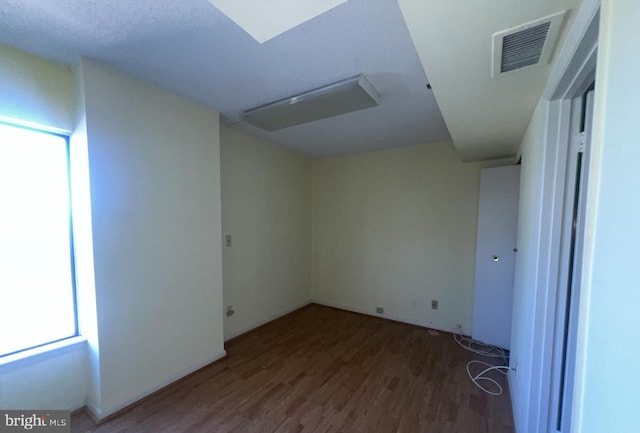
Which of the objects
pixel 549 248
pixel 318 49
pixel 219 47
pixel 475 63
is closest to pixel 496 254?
pixel 549 248

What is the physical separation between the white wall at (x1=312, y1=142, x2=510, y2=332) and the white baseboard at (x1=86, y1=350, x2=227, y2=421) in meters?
2.14

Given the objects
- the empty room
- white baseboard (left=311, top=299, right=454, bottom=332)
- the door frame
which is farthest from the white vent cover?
white baseboard (left=311, top=299, right=454, bottom=332)

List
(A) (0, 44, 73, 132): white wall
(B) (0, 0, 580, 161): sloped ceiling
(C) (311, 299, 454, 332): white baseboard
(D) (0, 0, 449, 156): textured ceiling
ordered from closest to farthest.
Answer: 1. (B) (0, 0, 580, 161): sloped ceiling
2. (D) (0, 0, 449, 156): textured ceiling
3. (A) (0, 44, 73, 132): white wall
4. (C) (311, 299, 454, 332): white baseboard

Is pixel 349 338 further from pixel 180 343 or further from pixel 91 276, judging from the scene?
pixel 91 276

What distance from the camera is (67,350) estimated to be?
1.75 metres

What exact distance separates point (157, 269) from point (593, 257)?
254 centimetres

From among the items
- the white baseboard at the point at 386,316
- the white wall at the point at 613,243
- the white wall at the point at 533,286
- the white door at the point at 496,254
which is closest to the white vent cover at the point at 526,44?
the white wall at the point at 533,286

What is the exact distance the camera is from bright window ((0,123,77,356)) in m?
1.60

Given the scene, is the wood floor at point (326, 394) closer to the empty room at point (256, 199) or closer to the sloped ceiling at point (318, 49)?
the empty room at point (256, 199)

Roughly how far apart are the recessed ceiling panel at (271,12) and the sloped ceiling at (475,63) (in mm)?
444

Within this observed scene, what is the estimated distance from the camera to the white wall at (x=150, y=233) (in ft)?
5.74

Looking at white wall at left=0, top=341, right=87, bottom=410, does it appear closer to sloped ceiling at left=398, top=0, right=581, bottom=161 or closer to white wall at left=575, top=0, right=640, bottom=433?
white wall at left=575, top=0, right=640, bottom=433

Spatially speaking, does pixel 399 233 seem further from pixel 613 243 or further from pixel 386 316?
pixel 613 243

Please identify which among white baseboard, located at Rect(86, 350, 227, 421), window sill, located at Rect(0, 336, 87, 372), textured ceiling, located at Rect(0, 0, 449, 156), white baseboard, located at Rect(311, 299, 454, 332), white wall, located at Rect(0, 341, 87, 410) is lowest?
white baseboard, located at Rect(311, 299, 454, 332)
